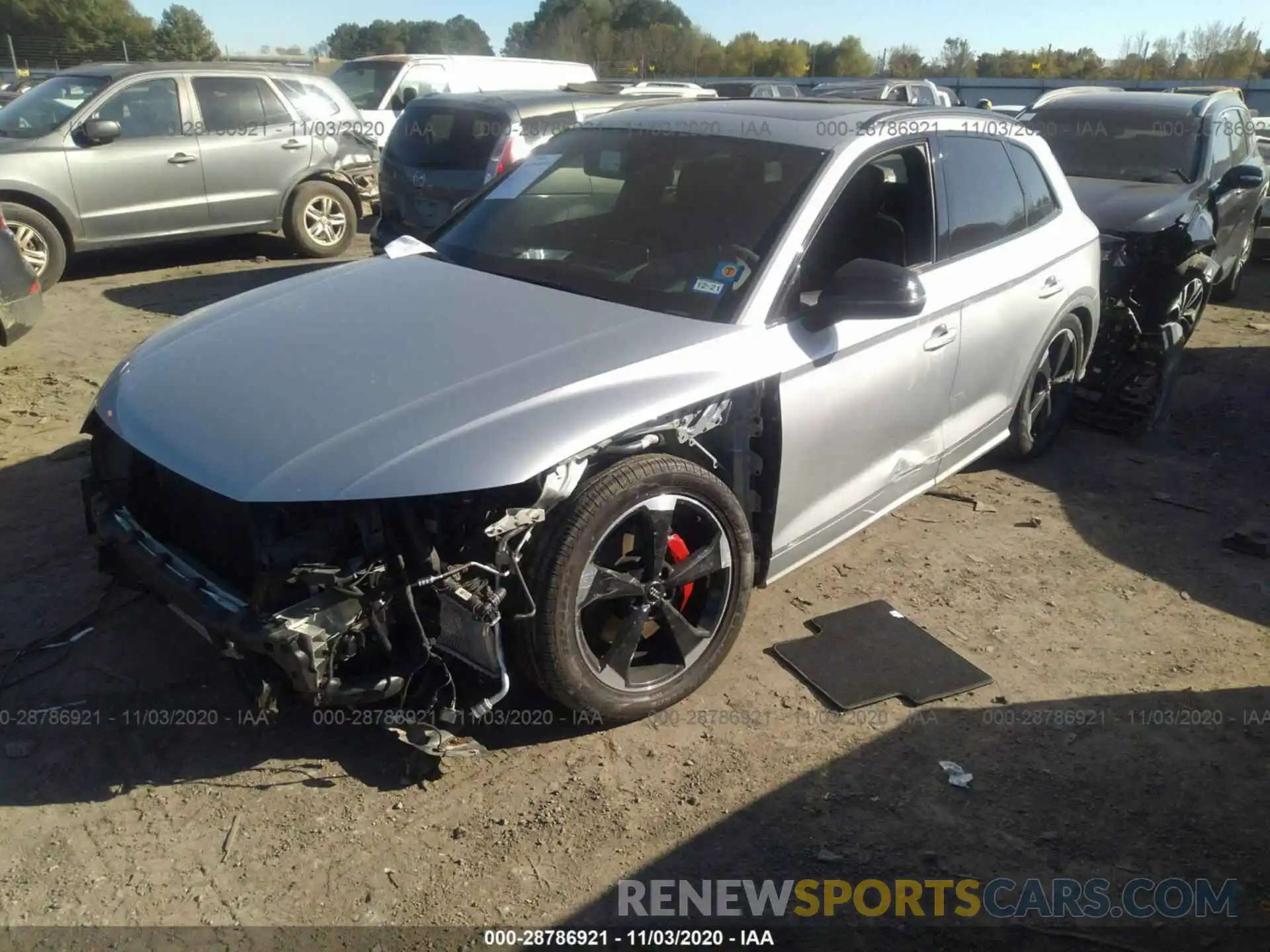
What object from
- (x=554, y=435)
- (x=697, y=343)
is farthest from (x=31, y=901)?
(x=697, y=343)

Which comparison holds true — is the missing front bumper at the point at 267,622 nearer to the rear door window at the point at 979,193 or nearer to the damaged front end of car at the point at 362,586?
the damaged front end of car at the point at 362,586

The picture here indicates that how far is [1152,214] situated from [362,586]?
665 centimetres

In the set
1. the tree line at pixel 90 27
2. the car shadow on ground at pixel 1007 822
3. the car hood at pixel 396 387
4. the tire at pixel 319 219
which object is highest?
the tree line at pixel 90 27

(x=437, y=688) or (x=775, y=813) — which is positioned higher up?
(x=437, y=688)

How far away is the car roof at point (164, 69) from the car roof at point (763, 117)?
645cm

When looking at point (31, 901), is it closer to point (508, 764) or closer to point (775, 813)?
point (508, 764)

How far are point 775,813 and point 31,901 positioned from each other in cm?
203

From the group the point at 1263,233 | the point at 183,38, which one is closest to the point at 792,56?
the point at 183,38

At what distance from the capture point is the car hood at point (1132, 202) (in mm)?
7062

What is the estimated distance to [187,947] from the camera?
2494 mm

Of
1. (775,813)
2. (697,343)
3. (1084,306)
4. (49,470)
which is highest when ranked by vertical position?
(697,343)

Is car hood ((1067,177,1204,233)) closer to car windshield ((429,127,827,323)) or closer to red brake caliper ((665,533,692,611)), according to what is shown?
car windshield ((429,127,827,323))

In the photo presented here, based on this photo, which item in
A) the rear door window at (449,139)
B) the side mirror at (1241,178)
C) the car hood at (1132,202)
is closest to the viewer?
the car hood at (1132,202)

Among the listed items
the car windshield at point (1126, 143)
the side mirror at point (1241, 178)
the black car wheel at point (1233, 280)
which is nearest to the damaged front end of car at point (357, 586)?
the car windshield at point (1126, 143)
